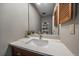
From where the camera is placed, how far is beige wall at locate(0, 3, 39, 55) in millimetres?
1150

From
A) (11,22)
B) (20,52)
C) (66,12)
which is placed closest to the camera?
(66,12)

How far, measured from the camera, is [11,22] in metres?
1.30

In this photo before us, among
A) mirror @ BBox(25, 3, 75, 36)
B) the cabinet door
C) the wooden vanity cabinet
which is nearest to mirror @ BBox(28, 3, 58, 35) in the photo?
mirror @ BBox(25, 3, 75, 36)

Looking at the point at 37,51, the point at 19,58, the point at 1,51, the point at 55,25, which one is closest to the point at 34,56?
the point at 37,51

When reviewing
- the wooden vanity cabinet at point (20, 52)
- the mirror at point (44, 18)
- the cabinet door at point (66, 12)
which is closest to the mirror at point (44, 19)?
the mirror at point (44, 18)

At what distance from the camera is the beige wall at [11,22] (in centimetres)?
115

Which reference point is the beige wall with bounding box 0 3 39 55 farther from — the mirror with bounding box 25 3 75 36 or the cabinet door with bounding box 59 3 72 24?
the cabinet door with bounding box 59 3 72 24

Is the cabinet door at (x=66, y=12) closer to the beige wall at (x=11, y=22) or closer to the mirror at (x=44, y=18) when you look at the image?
the mirror at (x=44, y=18)

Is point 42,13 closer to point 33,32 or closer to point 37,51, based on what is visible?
point 33,32

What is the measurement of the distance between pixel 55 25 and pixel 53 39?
0.99 feet

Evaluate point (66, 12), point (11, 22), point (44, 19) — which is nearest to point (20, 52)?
point (11, 22)

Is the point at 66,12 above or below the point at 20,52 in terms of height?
above

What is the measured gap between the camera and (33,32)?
1503mm

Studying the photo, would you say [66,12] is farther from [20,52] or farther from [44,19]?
[20,52]
